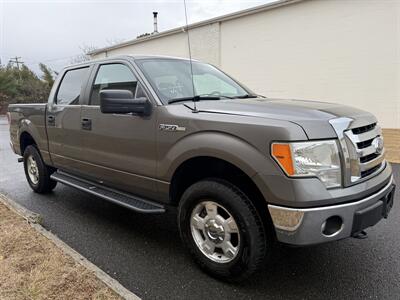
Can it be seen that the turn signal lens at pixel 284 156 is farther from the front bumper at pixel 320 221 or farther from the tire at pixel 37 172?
the tire at pixel 37 172

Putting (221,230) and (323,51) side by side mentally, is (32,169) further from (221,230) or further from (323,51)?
(323,51)

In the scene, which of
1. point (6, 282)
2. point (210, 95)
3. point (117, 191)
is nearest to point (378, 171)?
point (210, 95)

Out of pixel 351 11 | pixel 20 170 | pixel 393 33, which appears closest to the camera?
pixel 20 170

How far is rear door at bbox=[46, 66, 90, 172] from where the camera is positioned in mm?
4469

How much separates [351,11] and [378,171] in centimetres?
810

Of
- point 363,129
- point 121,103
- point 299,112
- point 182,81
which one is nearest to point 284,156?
point 299,112

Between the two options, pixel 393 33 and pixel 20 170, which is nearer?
pixel 20 170

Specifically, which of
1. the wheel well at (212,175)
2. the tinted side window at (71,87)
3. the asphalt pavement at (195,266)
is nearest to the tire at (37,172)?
the asphalt pavement at (195,266)

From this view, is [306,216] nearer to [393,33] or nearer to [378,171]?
[378,171]

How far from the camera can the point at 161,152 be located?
10.9 feet

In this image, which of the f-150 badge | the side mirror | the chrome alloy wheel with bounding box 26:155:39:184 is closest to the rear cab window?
the side mirror

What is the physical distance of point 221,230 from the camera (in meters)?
2.97

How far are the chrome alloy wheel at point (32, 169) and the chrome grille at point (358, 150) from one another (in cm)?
465

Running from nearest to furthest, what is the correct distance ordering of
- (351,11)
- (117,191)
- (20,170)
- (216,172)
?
(216,172) < (117,191) < (20,170) < (351,11)
